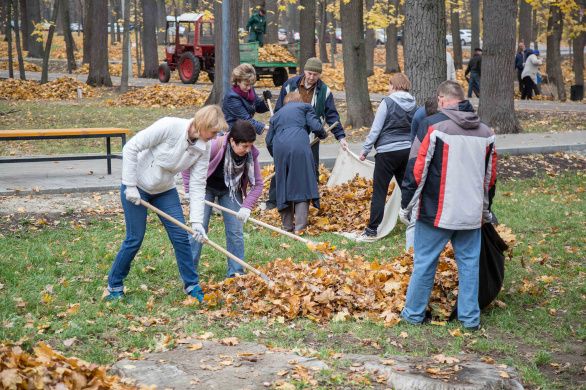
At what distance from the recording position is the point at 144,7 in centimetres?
3000

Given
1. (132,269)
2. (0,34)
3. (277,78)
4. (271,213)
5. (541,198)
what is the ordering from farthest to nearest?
1. (0,34)
2. (277,78)
3. (541,198)
4. (271,213)
5. (132,269)

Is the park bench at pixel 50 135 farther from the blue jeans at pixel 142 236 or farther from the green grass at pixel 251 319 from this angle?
the blue jeans at pixel 142 236

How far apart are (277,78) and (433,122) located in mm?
23594

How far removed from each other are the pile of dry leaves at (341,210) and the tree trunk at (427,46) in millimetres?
1554

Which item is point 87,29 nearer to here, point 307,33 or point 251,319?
point 307,33

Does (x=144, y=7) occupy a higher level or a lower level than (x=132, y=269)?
higher

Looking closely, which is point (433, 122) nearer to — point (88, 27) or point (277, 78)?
point (277, 78)

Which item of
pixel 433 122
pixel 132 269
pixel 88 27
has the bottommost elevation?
pixel 132 269

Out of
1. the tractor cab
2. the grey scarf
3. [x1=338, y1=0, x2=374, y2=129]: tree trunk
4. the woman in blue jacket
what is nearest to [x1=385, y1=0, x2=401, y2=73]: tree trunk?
the tractor cab

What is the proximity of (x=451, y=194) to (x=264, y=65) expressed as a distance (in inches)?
900

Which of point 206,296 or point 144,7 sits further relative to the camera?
point 144,7

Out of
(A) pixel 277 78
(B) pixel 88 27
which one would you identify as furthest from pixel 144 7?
(A) pixel 277 78

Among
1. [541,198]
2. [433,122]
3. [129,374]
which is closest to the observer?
[129,374]

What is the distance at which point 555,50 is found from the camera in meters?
26.5
